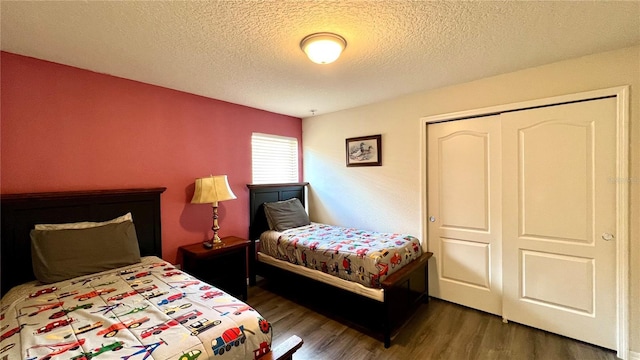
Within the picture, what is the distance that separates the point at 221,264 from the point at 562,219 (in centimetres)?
323

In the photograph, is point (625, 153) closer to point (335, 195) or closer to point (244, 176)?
point (335, 195)

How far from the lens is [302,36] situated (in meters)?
1.74

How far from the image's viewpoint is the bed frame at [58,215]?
1.83 meters

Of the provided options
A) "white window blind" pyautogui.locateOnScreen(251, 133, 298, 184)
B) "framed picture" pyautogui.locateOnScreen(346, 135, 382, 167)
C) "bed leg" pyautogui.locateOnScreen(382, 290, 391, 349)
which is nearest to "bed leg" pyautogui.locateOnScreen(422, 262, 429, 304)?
"bed leg" pyautogui.locateOnScreen(382, 290, 391, 349)

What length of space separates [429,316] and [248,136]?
2.96 m

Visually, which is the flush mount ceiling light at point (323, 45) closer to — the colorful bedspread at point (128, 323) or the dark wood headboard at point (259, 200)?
the colorful bedspread at point (128, 323)

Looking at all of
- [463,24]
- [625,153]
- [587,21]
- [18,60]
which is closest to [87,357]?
[18,60]

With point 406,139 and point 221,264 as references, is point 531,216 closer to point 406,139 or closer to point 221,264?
point 406,139

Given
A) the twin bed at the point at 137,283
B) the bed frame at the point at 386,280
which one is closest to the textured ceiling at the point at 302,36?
the twin bed at the point at 137,283

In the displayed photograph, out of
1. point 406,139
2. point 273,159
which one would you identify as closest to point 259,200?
point 273,159

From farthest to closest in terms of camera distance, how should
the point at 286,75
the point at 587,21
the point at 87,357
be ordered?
the point at 286,75 < the point at 587,21 < the point at 87,357

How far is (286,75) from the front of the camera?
2404 millimetres

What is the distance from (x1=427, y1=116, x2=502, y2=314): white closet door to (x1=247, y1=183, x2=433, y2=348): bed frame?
0.89 feet

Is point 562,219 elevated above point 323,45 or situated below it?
below
